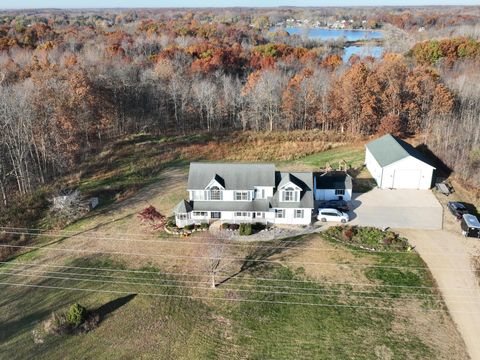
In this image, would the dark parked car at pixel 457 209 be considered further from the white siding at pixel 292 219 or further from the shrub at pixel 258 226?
the shrub at pixel 258 226

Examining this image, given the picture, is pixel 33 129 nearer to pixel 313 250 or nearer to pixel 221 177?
pixel 221 177

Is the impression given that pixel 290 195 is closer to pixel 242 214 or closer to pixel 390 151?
pixel 242 214

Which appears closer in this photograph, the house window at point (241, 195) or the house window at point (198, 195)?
the house window at point (241, 195)

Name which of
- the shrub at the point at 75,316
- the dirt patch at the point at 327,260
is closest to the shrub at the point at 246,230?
the dirt patch at the point at 327,260

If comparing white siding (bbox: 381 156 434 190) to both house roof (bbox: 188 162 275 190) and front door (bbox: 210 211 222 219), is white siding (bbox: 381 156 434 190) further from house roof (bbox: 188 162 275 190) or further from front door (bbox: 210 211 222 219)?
front door (bbox: 210 211 222 219)

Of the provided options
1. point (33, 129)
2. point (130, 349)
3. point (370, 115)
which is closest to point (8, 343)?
point (130, 349)

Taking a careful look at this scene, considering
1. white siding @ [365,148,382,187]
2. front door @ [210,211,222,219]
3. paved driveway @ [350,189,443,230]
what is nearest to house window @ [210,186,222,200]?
front door @ [210,211,222,219]
